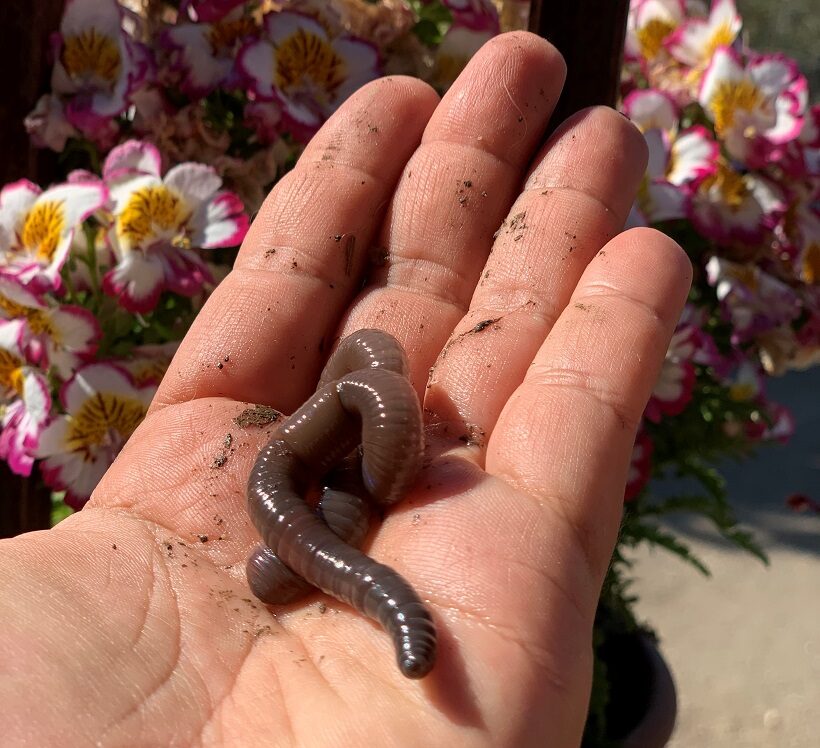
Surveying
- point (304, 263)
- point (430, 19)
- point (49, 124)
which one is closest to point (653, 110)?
point (430, 19)

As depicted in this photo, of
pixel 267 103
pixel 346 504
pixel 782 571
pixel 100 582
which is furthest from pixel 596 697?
pixel 782 571

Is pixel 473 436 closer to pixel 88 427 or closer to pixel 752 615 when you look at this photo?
pixel 88 427

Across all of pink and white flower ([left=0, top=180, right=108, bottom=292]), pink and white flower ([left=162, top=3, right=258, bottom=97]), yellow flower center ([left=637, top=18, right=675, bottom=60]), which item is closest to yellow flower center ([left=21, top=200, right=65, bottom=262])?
pink and white flower ([left=0, top=180, right=108, bottom=292])

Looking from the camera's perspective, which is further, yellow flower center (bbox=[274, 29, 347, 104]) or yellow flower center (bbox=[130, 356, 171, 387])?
yellow flower center (bbox=[274, 29, 347, 104])

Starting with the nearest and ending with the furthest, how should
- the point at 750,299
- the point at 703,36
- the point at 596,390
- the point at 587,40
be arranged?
the point at 596,390, the point at 587,40, the point at 750,299, the point at 703,36

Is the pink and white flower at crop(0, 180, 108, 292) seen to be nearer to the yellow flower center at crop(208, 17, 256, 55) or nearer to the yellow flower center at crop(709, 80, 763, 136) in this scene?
the yellow flower center at crop(208, 17, 256, 55)

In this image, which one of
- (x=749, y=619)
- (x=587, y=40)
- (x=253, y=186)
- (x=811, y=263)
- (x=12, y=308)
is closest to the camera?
(x=12, y=308)

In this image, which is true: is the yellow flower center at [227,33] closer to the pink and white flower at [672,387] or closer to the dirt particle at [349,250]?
the dirt particle at [349,250]
